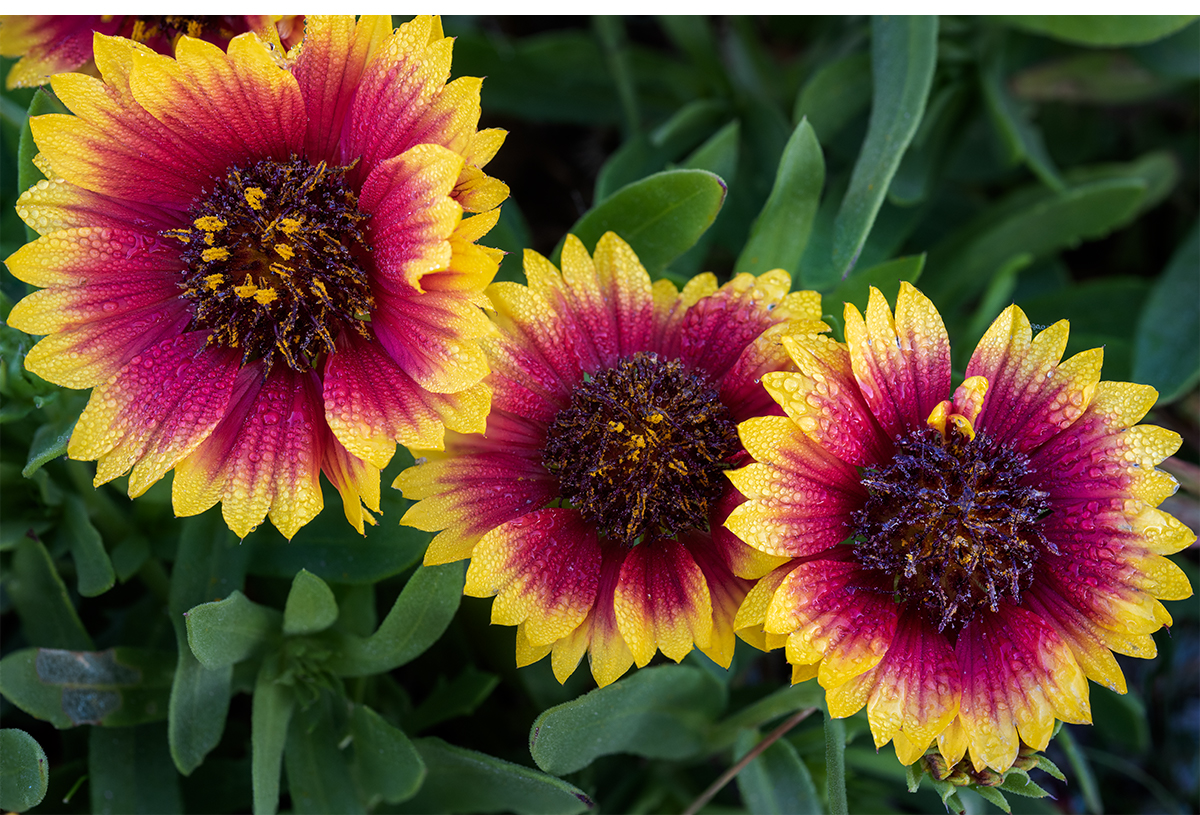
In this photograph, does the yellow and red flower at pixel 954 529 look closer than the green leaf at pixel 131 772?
Yes

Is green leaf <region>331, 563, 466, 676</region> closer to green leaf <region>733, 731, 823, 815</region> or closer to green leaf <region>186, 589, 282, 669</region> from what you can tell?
green leaf <region>186, 589, 282, 669</region>

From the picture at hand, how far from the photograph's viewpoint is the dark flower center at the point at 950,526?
104 cm

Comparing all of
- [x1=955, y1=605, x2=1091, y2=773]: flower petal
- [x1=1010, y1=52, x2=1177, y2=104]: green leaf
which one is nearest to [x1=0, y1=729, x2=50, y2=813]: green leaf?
[x1=955, y1=605, x2=1091, y2=773]: flower petal

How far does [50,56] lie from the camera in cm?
129

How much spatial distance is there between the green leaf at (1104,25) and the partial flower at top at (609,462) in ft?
3.06

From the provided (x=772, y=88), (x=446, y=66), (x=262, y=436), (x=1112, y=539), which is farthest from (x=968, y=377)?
(x=772, y=88)

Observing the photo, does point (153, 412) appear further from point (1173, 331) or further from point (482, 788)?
point (1173, 331)

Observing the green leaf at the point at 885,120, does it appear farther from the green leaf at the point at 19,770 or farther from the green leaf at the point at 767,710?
the green leaf at the point at 19,770

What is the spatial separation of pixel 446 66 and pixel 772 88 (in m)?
1.15

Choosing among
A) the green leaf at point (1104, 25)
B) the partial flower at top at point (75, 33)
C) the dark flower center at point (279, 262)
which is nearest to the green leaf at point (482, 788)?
the dark flower center at point (279, 262)

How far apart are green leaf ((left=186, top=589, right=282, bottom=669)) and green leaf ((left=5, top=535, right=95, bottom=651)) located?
284 millimetres

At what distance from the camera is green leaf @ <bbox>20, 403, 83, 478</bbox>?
108cm

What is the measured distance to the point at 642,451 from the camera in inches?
43.8

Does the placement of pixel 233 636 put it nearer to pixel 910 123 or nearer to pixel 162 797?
pixel 162 797
